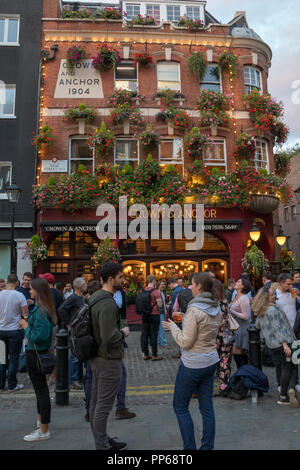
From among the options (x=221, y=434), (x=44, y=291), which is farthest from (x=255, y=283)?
(x=44, y=291)

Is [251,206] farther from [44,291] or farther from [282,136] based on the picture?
[44,291]

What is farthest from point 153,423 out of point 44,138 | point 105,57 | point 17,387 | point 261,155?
point 105,57

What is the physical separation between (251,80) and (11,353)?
53.6ft

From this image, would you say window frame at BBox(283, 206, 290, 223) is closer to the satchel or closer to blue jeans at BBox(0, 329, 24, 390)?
the satchel

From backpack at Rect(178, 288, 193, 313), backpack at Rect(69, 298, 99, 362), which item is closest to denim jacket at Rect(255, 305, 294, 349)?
backpack at Rect(178, 288, 193, 313)

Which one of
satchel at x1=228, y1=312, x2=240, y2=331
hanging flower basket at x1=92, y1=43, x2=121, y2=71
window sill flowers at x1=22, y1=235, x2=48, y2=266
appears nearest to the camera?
satchel at x1=228, y1=312, x2=240, y2=331

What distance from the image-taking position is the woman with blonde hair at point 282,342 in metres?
5.61

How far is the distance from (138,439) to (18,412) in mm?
2255

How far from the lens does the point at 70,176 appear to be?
578 inches

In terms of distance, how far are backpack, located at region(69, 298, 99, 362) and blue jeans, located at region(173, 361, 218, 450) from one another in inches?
38.8

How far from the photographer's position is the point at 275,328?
5738 millimetres

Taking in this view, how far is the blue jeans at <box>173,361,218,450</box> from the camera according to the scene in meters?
3.64

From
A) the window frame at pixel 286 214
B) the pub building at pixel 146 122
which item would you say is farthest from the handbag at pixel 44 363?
the window frame at pixel 286 214

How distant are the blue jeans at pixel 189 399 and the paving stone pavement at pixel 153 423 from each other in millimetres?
640
